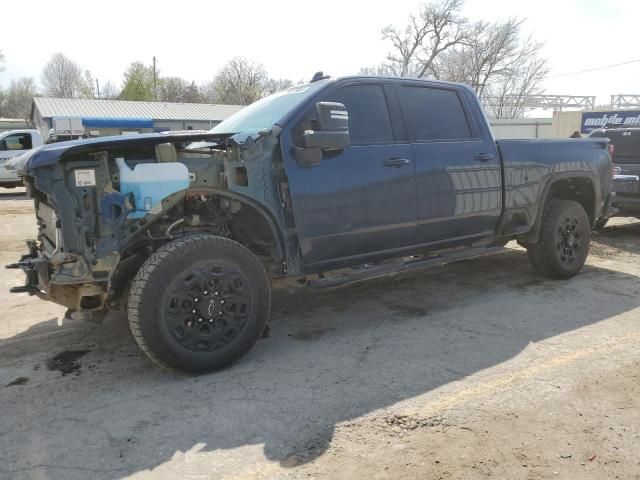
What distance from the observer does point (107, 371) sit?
3.75 meters

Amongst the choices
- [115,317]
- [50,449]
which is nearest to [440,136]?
[115,317]

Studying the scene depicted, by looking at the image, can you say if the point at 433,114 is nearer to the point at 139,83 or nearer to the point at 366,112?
the point at 366,112

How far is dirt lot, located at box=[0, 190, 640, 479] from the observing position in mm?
2648

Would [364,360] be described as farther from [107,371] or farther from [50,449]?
[50,449]

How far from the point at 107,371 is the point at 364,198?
7.36 feet

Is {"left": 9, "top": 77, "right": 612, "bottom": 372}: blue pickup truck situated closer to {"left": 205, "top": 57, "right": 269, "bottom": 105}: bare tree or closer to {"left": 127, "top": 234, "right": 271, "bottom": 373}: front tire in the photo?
{"left": 127, "top": 234, "right": 271, "bottom": 373}: front tire

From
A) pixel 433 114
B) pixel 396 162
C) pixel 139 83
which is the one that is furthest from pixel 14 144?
pixel 139 83

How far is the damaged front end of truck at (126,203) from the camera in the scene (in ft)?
11.2

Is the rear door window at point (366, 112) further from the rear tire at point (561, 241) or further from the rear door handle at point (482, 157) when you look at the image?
the rear tire at point (561, 241)

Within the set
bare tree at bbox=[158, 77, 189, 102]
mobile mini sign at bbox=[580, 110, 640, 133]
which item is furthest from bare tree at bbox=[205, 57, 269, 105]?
mobile mini sign at bbox=[580, 110, 640, 133]

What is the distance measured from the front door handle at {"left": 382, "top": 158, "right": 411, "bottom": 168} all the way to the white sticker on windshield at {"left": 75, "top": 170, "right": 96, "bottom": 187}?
217 centimetres

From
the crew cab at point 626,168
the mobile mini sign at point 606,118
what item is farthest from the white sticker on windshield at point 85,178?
the mobile mini sign at point 606,118

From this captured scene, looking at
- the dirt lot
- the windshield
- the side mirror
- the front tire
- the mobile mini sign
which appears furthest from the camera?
the mobile mini sign

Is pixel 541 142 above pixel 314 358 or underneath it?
above
